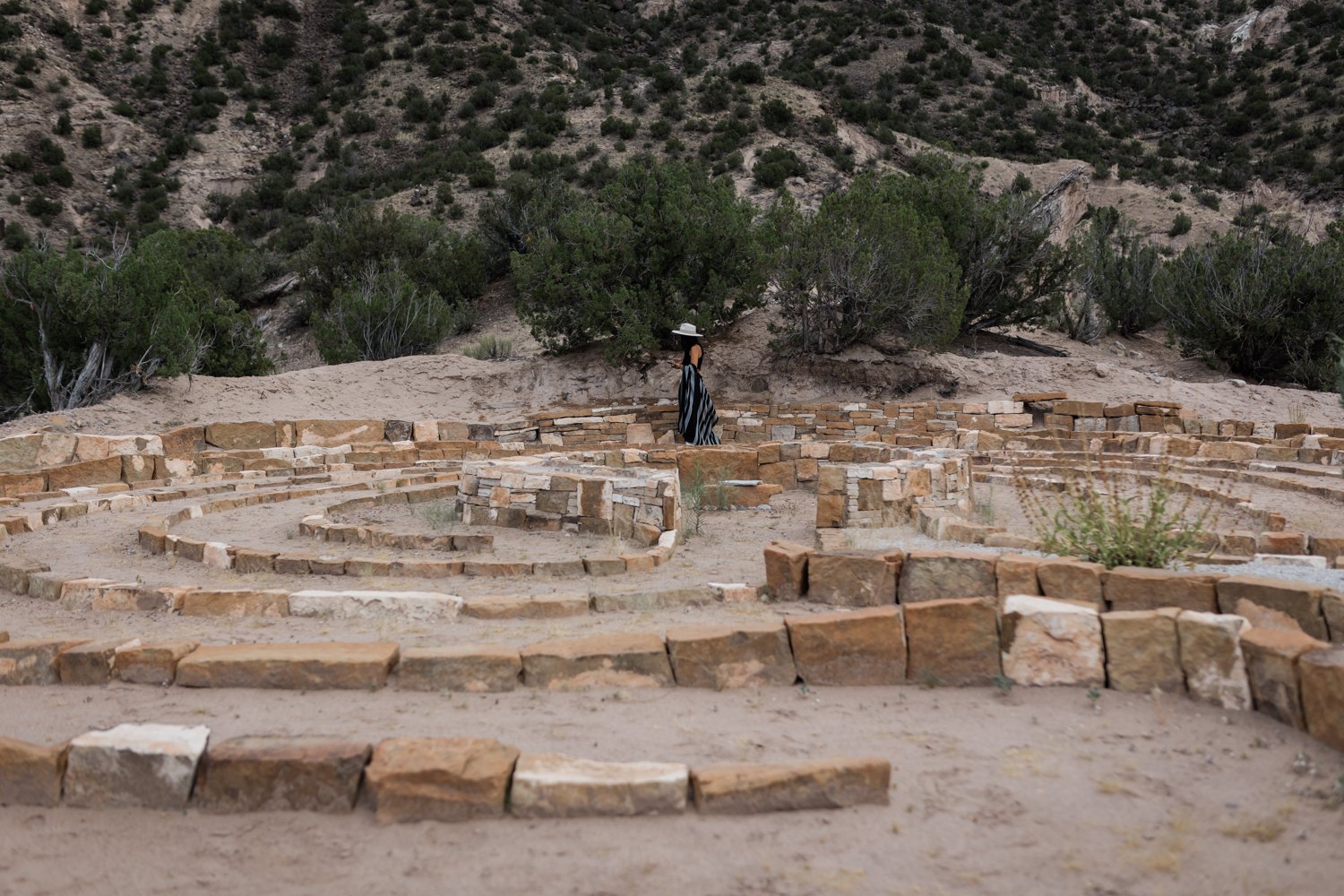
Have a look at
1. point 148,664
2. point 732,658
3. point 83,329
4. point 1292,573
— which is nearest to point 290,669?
point 148,664

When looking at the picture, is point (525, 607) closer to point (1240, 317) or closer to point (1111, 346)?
point (1240, 317)

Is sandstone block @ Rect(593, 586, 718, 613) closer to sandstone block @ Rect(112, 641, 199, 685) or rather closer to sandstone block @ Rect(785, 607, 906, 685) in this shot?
sandstone block @ Rect(785, 607, 906, 685)

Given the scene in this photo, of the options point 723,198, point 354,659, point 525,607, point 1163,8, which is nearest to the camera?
point 354,659

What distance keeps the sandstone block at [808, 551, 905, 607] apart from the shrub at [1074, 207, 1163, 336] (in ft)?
72.2

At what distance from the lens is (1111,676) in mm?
4566

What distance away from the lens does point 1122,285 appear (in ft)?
89.4

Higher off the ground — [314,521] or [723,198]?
[723,198]

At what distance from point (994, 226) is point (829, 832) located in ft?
71.2

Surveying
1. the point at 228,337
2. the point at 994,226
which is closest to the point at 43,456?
the point at 228,337

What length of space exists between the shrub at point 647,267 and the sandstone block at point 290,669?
14.3 metres

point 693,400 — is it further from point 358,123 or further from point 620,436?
point 358,123

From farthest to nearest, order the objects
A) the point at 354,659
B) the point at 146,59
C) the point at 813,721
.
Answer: the point at 146,59
the point at 354,659
the point at 813,721

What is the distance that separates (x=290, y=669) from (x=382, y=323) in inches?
799

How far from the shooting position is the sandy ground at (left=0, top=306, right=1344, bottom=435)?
18312 mm
